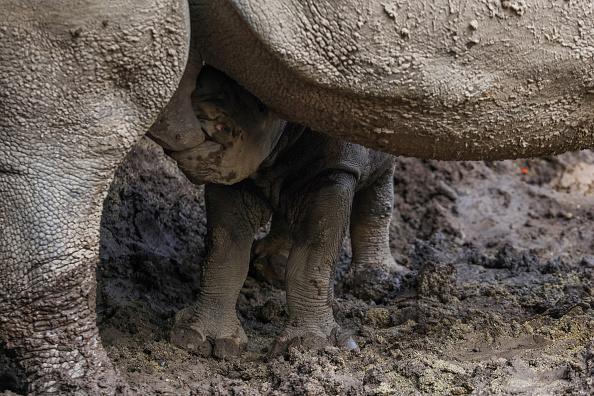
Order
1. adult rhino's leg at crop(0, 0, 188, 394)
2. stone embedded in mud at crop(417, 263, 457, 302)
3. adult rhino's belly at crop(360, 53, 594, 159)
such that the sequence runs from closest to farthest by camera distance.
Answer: adult rhino's leg at crop(0, 0, 188, 394), adult rhino's belly at crop(360, 53, 594, 159), stone embedded in mud at crop(417, 263, 457, 302)

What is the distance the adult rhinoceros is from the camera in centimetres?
250

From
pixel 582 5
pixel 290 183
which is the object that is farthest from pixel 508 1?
pixel 290 183

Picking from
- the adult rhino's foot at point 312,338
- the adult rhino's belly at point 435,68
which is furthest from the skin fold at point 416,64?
the adult rhino's foot at point 312,338

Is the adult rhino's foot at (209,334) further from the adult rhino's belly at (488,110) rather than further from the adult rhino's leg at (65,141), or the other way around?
the adult rhino's belly at (488,110)

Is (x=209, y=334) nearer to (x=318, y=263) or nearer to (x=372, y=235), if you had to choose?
(x=318, y=263)

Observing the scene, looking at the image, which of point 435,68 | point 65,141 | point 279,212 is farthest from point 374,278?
point 65,141

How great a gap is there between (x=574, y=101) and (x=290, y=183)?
1.29 meters

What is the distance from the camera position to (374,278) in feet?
15.6

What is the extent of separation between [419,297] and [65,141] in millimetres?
2235

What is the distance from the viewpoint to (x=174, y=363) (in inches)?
133

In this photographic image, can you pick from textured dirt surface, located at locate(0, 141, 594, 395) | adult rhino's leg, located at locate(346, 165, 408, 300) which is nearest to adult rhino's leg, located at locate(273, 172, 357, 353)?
textured dirt surface, located at locate(0, 141, 594, 395)

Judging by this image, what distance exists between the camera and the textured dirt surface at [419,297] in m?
3.13

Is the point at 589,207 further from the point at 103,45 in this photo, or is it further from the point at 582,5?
Answer: the point at 103,45

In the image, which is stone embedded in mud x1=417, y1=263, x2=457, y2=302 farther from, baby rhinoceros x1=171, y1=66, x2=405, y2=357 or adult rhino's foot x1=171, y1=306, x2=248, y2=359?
adult rhino's foot x1=171, y1=306, x2=248, y2=359
